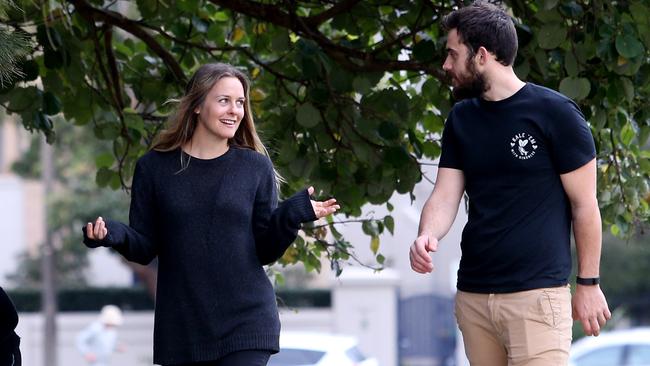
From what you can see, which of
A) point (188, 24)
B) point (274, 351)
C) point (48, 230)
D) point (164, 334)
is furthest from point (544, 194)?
point (48, 230)

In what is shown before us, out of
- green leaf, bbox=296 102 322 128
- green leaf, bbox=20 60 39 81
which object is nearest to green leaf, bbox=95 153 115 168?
green leaf, bbox=20 60 39 81

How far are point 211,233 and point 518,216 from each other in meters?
1.02

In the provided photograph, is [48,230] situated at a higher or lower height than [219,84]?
lower

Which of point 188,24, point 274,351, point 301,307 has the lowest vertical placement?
point 301,307

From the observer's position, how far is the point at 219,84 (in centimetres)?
466

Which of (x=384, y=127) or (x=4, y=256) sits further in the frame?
(x=4, y=256)

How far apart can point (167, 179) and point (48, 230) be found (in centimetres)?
2567

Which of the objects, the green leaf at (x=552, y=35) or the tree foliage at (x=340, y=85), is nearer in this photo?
the green leaf at (x=552, y=35)

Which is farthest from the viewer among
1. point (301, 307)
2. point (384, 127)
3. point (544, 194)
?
point (301, 307)

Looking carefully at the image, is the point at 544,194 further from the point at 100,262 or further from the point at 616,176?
the point at 100,262

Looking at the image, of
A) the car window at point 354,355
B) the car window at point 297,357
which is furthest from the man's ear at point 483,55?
the car window at point 354,355

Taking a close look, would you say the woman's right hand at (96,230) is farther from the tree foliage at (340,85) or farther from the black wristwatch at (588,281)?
the tree foliage at (340,85)

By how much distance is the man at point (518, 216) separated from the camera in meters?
4.29

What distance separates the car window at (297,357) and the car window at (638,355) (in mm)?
5231
